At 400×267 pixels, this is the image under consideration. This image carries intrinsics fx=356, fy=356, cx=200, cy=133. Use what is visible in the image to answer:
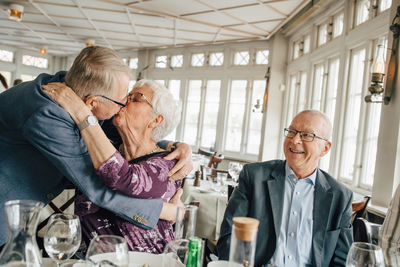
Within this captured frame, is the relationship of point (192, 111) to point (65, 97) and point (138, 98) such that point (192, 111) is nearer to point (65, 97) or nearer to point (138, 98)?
point (138, 98)

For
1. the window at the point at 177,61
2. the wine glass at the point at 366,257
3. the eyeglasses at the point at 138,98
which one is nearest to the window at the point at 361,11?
the eyeglasses at the point at 138,98

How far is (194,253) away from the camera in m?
0.90

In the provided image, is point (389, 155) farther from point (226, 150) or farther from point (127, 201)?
point (226, 150)

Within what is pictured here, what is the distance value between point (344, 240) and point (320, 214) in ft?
0.60

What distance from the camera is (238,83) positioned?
953 centimetres

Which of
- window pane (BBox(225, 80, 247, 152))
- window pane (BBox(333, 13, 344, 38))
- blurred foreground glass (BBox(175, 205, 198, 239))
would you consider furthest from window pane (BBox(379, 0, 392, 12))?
window pane (BBox(225, 80, 247, 152))

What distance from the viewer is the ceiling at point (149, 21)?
20.9 feet

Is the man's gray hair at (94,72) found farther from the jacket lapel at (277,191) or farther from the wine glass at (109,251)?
the jacket lapel at (277,191)

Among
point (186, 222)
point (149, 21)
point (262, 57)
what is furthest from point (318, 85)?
point (186, 222)

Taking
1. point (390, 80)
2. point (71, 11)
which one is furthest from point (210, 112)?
point (390, 80)

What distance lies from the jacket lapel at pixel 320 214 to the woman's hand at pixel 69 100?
1.32m

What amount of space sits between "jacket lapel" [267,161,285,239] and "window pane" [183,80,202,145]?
27.4 feet

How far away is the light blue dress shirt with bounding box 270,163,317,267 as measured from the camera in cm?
191

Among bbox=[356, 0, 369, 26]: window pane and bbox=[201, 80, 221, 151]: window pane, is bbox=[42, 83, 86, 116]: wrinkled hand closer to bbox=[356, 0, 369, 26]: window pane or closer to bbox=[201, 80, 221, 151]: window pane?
bbox=[356, 0, 369, 26]: window pane
